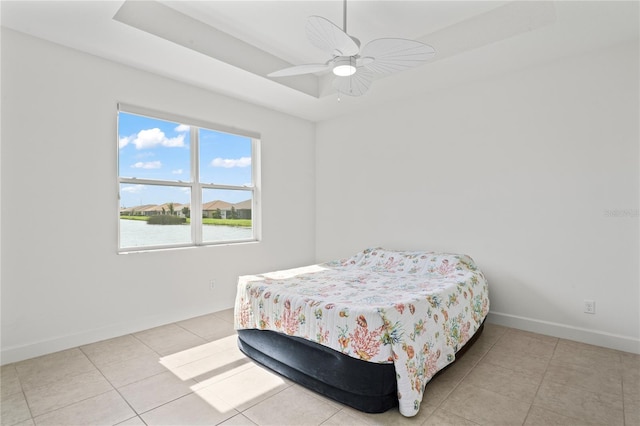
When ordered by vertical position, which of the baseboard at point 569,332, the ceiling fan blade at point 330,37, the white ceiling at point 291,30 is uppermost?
the white ceiling at point 291,30

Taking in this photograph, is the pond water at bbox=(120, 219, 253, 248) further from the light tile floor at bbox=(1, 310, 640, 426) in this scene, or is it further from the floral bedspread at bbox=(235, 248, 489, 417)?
the floral bedspread at bbox=(235, 248, 489, 417)

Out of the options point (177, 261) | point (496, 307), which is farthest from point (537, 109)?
point (177, 261)

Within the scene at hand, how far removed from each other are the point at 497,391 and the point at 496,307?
1.45 meters

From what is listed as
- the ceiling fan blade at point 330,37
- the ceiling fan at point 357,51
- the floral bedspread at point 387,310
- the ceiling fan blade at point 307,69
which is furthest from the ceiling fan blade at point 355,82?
the floral bedspread at point 387,310

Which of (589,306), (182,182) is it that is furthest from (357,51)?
(589,306)

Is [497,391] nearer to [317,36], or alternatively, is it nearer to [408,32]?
[317,36]

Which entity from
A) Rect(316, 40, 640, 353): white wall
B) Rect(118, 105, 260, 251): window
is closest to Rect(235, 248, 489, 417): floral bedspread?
Rect(316, 40, 640, 353): white wall

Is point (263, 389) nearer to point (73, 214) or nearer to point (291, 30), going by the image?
point (73, 214)

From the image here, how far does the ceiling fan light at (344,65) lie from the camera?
2.09m

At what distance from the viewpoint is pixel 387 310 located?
200 centimetres

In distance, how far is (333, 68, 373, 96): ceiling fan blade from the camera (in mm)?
2451

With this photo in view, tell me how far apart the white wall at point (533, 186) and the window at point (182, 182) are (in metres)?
1.66

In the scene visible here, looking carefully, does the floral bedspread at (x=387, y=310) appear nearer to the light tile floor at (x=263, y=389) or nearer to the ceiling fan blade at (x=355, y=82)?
the light tile floor at (x=263, y=389)

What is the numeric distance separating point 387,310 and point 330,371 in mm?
513
